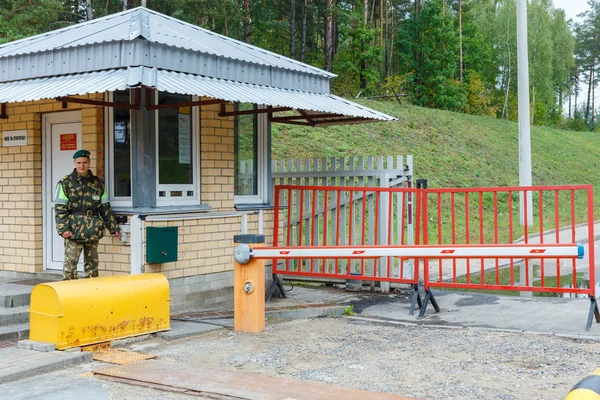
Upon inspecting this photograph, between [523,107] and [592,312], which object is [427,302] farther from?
[523,107]

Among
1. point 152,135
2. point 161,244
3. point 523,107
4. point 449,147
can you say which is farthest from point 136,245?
point 449,147

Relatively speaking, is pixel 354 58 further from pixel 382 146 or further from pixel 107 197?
pixel 107 197

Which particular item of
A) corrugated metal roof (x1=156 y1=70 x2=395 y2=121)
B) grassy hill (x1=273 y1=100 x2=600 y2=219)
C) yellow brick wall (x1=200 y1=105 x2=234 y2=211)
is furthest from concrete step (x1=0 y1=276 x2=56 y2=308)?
grassy hill (x1=273 y1=100 x2=600 y2=219)

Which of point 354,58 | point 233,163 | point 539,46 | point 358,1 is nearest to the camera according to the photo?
point 233,163

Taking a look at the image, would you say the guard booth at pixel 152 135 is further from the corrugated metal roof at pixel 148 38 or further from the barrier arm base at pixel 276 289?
the barrier arm base at pixel 276 289

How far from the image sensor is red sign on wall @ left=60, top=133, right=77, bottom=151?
30.2 ft

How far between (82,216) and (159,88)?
5.99ft

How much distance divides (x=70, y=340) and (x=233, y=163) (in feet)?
12.4

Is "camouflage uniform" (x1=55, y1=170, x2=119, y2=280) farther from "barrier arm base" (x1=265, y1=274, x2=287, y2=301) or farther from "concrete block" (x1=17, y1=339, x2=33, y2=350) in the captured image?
"barrier arm base" (x1=265, y1=274, x2=287, y2=301)

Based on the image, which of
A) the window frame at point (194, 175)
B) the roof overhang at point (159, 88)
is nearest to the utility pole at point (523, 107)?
the roof overhang at point (159, 88)

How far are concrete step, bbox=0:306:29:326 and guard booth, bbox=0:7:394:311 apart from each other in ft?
3.86

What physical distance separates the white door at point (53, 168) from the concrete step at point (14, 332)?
183 centimetres

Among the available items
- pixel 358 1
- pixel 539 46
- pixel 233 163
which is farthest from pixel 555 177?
pixel 539 46

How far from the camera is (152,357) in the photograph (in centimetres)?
676
